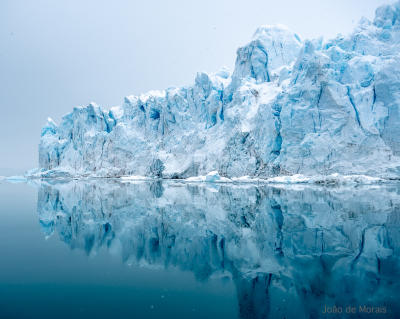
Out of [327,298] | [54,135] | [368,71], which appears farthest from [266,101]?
[54,135]

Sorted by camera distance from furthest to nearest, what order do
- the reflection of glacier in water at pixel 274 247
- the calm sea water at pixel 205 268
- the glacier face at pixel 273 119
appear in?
the glacier face at pixel 273 119 < the reflection of glacier in water at pixel 274 247 < the calm sea water at pixel 205 268

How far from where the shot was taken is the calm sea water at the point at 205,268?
267 centimetres

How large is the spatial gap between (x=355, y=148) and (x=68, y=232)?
784 inches

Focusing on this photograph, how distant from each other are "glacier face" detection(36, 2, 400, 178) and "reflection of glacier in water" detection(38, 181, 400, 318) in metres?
14.2

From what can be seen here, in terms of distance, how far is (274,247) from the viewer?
4.54 m

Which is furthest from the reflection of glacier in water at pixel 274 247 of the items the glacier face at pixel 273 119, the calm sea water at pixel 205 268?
the glacier face at pixel 273 119

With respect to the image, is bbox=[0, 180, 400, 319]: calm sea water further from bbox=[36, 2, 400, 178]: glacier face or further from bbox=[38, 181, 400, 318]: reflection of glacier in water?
bbox=[36, 2, 400, 178]: glacier face

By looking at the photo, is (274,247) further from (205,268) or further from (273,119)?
(273,119)

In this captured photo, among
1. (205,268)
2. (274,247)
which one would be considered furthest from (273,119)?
(205,268)

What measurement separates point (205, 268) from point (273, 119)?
70.5 ft

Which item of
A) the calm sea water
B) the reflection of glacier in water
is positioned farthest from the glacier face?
the calm sea water

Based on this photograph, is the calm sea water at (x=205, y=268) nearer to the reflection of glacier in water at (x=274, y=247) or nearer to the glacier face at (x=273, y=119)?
the reflection of glacier in water at (x=274, y=247)

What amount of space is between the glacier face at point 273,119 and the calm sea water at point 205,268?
1583cm

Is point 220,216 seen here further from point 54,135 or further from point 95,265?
point 54,135
